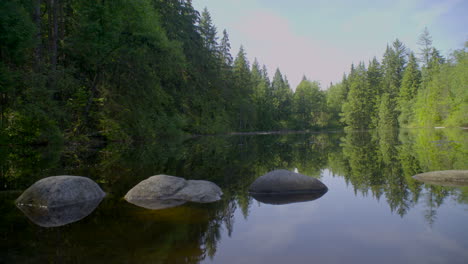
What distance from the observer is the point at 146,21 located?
61.1ft

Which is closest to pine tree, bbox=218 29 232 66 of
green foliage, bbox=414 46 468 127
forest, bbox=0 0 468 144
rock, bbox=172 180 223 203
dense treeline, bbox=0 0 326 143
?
forest, bbox=0 0 468 144

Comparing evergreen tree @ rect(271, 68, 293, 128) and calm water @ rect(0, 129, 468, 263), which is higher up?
evergreen tree @ rect(271, 68, 293, 128)

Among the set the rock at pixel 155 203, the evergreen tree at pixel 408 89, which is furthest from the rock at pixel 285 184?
the evergreen tree at pixel 408 89

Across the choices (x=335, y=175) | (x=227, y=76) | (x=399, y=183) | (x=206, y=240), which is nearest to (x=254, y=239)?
(x=206, y=240)

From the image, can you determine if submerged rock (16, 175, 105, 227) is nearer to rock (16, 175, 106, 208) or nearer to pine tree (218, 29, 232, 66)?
rock (16, 175, 106, 208)

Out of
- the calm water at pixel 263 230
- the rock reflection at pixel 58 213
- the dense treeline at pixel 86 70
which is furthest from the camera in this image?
the dense treeline at pixel 86 70

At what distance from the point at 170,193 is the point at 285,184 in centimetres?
240

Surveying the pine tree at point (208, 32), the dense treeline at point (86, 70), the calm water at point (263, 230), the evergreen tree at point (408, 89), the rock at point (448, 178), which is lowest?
the calm water at point (263, 230)

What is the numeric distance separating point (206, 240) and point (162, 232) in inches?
24.3

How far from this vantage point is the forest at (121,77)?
13.1 metres

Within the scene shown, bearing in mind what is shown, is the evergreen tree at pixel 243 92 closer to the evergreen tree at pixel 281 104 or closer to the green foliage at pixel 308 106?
the evergreen tree at pixel 281 104

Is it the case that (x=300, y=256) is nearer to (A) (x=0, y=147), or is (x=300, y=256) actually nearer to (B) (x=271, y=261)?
(B) (x=271, y=261)

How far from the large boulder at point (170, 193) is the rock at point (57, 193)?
0.76 meters

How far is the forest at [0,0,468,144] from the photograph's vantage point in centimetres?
1309
